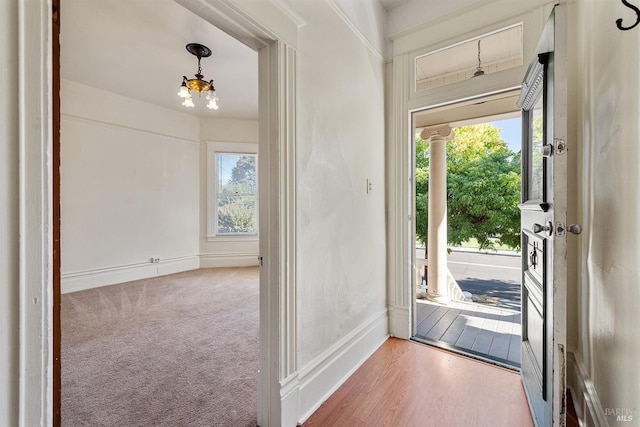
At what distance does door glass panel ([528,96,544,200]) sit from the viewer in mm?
1575

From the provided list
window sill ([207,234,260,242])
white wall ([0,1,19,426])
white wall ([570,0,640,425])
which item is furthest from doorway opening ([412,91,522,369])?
window sill ([207,234,260,242])

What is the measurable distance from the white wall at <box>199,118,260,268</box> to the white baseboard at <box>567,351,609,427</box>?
183 inches

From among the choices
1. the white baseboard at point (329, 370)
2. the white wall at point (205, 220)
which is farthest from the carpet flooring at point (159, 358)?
the white wall at point (205, 220)

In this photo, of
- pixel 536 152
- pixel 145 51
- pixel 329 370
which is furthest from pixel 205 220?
pixel 536 152

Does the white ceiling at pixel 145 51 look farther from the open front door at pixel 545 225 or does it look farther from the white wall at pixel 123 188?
the open front door at pixel 545 225

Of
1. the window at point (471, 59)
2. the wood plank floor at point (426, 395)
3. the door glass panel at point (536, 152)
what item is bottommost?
the wood plank floor at point (426, 395)

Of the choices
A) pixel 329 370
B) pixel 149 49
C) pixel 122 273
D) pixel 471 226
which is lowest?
pixel 329 370

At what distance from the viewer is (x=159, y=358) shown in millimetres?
2254

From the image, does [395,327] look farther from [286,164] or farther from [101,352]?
[101,352]

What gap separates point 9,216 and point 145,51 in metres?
3.12

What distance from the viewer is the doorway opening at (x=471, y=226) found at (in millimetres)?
2676

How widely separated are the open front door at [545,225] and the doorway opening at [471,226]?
60cm

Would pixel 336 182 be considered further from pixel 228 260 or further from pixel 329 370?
pixel 228 260

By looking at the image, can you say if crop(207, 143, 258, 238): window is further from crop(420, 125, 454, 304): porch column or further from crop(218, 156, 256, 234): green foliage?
crop(420, 125, 454, 304): porch column
